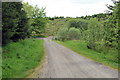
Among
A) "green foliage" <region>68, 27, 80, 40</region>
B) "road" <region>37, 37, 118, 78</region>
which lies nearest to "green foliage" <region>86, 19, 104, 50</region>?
"road" <region>37, 37, 118, 78</region>

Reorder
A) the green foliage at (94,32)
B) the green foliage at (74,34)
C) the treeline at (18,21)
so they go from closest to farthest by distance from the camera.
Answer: the treeline at (18,21) < the green foliage at (94,32) < the green foliage at (74,34)

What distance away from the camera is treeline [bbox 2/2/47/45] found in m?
13.7

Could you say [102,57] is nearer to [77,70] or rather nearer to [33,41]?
[77,70]

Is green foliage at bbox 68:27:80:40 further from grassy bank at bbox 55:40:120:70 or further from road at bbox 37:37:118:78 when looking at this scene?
road at bbox 37:37:118:78

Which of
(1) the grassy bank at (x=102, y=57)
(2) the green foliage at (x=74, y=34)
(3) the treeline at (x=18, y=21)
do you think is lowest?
(1) the grassy bank at (x=102, y=57)

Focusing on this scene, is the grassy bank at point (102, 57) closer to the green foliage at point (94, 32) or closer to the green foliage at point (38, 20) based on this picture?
the green foliage at point (94, 32)

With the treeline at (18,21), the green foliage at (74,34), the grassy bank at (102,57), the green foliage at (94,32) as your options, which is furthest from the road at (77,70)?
the green foliage at (74,34)

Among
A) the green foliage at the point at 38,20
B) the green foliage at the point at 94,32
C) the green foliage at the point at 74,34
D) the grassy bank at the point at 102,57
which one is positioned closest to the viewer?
the grassy bank at the point at 102,57

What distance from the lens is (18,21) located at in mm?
19203

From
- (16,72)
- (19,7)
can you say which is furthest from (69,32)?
(16,72)

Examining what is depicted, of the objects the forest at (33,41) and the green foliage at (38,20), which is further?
the green foliage at (38,20)

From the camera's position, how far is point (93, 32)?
24875 millimetres

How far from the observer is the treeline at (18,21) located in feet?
45.1

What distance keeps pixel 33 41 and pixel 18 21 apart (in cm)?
1400
